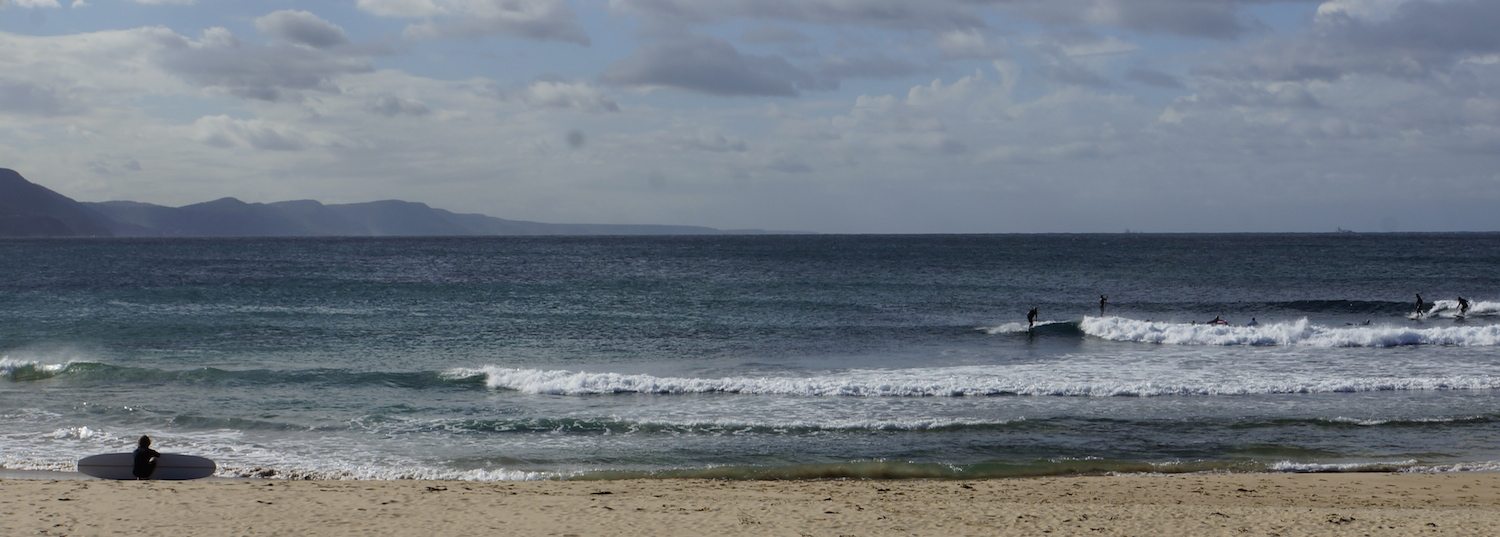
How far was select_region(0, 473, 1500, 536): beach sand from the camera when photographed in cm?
1246

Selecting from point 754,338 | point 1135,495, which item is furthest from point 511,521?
point 754,338

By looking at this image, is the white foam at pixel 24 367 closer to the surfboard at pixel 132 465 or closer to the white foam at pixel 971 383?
the white foam at pixel 971 383

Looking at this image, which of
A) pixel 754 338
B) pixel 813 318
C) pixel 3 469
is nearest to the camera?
pixel 3 469

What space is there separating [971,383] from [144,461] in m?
17.0

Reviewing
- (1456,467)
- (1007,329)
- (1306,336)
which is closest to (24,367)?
(1007,329)

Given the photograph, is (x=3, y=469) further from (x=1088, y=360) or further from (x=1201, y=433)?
(x=1088, y=360)

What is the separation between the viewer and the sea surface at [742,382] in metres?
18.3

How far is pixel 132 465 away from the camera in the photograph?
16.3 m

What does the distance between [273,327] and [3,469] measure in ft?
68.6

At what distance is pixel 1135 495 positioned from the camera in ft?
49.3

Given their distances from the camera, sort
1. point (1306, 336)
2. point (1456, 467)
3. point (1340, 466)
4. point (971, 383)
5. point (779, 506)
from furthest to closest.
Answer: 1. point (1306, 336)
2. point (971, 383)
3. point (1340, 466)
4. point (1456, 467)
5. point (779, 506)

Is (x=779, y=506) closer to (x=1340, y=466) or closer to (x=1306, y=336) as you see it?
(x=1340, y=466)

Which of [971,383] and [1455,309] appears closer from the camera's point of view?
[971,383]

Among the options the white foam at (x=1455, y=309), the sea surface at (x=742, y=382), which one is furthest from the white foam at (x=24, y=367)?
the white foam at (x=1455, y=309)
